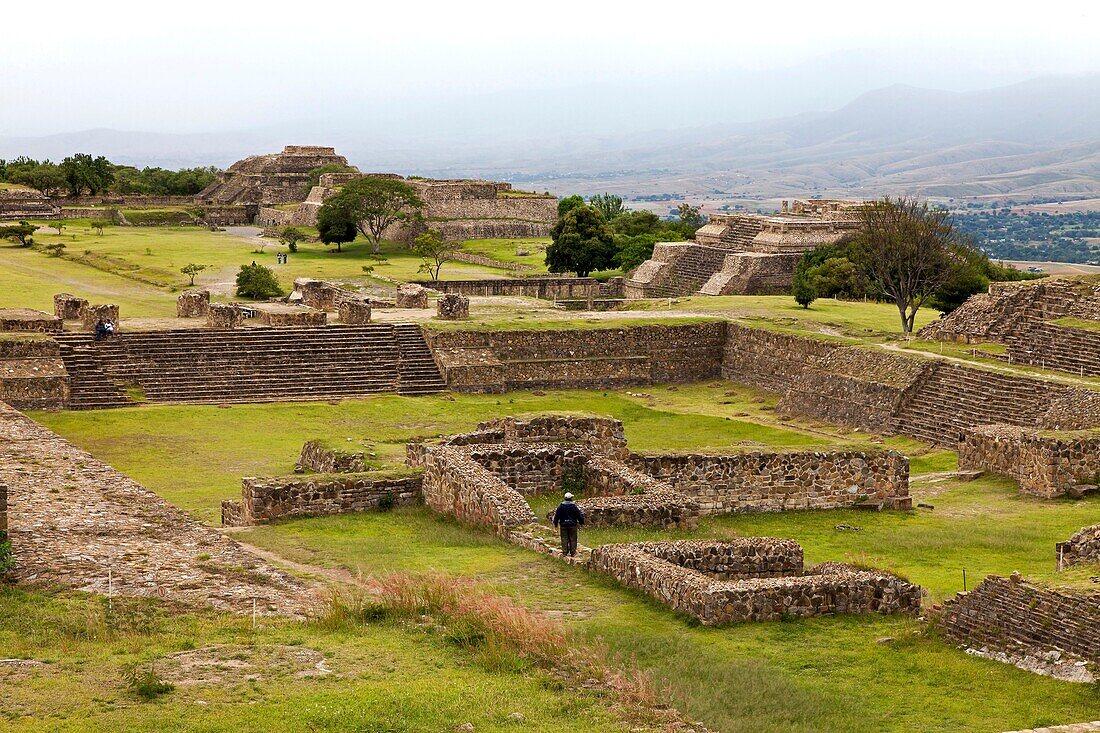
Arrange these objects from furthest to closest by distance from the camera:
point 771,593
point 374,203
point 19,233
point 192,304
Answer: point 374,203, point 19,233, point 192,304, point 771,593

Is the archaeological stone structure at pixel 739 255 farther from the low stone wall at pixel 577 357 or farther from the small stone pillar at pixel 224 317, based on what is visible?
the small stone pillar at pixel 224 317

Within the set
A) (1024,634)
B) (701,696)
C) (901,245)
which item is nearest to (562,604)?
(701,696)

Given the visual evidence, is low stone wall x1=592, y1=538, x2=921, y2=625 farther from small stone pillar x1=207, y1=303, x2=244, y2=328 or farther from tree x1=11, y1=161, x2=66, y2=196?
tree x1=11, y1=161, x2=66, y2=196

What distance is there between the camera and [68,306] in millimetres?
37562

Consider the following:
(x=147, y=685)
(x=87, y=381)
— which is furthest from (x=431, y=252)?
(x=147, y=685)

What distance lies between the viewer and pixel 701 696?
1203 cm

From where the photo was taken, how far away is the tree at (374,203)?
63438mm

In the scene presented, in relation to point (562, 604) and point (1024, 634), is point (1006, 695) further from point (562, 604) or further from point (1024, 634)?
point (562, 604)

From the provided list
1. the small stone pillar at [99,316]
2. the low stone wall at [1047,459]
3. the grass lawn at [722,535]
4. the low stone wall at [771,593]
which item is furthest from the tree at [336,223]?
the low stone wall at [771,593]

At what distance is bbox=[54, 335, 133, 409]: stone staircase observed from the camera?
107 ft

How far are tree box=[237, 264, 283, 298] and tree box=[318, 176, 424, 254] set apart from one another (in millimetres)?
16483

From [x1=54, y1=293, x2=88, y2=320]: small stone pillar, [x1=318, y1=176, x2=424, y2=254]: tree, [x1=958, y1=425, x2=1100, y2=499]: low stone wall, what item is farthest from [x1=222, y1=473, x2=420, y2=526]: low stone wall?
[x1=318, y1=176, x2=424, y2=254]: tree

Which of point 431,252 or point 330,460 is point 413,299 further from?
point 330,460

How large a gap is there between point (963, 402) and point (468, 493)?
566 inches
